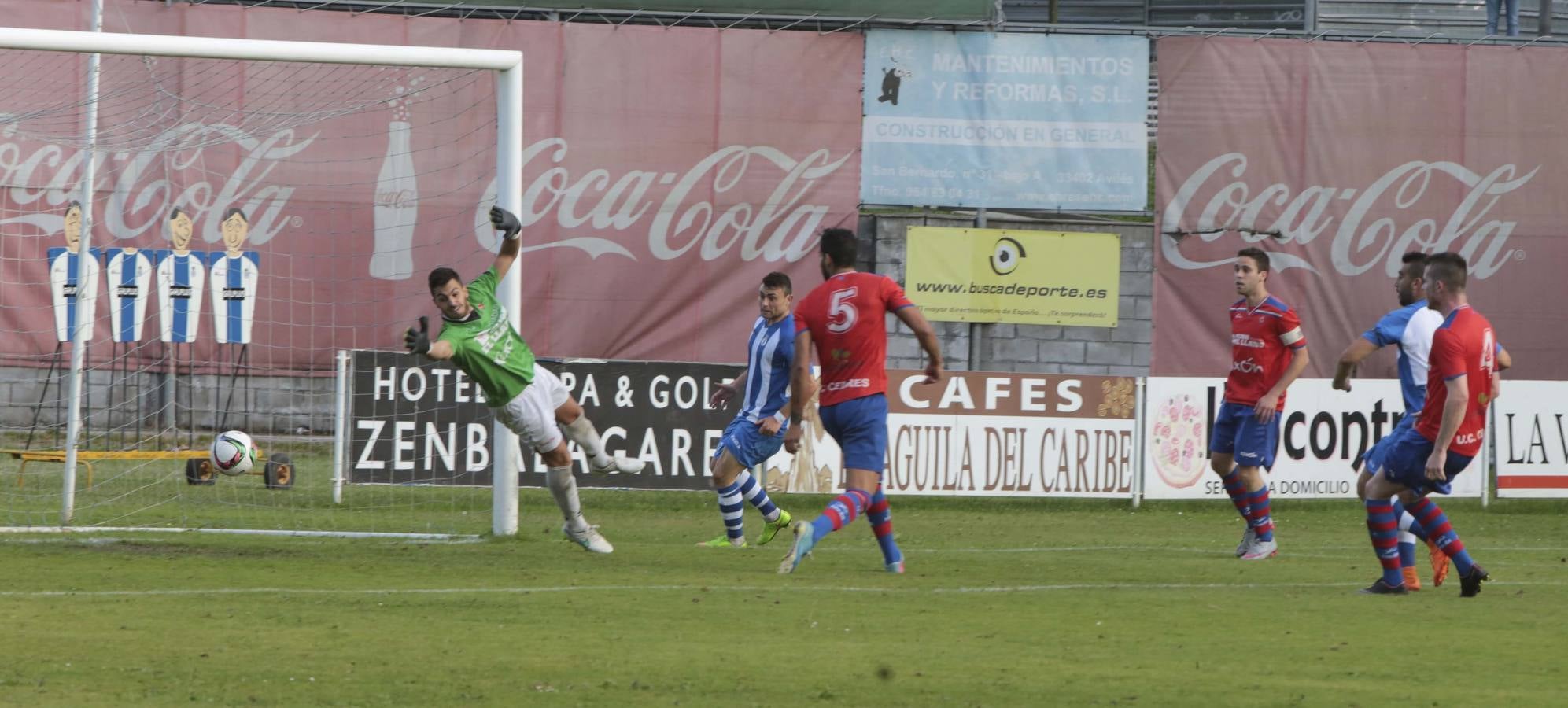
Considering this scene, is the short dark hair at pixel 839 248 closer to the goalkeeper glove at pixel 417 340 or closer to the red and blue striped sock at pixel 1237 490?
the goalkeeper glove at pixel 417 340

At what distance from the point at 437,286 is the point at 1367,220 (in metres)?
13.3

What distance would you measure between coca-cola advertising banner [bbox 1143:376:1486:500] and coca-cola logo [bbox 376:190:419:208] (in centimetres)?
815

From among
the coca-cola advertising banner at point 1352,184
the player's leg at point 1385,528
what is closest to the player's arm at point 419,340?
the player's leg at point 1385,528

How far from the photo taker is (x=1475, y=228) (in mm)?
20609

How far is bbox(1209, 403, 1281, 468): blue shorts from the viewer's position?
1158 cm

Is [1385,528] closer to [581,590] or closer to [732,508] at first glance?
[581,590]

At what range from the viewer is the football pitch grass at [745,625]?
6121 mm

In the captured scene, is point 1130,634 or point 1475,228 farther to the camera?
point 1475,228

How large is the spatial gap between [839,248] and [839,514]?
1507 millimetres

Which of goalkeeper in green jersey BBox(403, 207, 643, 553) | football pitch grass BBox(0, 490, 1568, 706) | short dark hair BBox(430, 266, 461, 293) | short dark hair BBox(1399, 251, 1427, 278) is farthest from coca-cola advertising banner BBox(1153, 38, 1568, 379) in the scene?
short dark hair BBox(430, 266, 461, 293)

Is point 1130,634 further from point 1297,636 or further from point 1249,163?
point 1249,163

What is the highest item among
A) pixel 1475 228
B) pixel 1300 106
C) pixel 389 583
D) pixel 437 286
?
pixel 1300 106

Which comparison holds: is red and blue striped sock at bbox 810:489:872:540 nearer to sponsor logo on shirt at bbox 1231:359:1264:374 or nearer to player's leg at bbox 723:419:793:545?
player's leg at bbox 723:419:793:545

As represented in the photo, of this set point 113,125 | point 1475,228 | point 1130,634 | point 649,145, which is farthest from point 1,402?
point 1475,228
